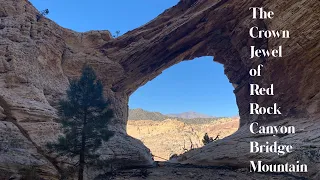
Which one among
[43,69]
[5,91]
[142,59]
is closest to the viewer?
[5,91]

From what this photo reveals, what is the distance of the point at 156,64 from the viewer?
3678 centimetres

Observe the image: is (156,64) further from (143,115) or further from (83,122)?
(143,115)

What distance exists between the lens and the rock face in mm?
19766

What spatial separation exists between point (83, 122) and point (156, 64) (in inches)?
780

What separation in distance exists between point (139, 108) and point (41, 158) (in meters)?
175

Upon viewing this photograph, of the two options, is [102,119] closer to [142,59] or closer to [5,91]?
[5,91]

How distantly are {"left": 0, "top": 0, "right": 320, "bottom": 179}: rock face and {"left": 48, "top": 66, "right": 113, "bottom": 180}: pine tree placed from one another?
2.08 meters

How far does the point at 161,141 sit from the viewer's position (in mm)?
98875

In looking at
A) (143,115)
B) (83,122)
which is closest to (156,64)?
(83,122)

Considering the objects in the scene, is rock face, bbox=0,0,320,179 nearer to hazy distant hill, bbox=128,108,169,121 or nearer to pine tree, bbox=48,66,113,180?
pine tree, bbox=48,66,113,180

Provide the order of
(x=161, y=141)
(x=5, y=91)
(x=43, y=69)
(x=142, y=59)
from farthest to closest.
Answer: (x=161, y=141)
(x=142, y=59)
(x=43, y=69)
(x=5, y=91)

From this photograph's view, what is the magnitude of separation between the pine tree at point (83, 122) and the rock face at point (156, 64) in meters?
2.08

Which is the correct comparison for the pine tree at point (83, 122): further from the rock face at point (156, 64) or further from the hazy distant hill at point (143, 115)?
the hazy distant hill at point (143, 115)

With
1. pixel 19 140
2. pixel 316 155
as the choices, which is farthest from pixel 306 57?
pixel 19 140
